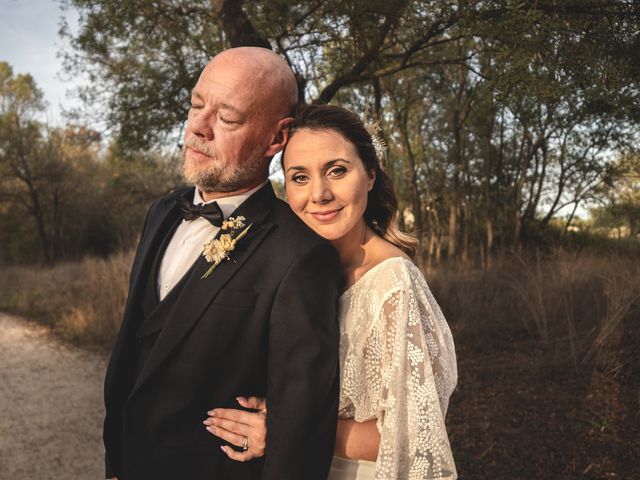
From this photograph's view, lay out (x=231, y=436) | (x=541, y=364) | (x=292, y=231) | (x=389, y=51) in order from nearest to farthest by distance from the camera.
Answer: (x=231, y=436)
(x=292, y=231)
(x=541, y=364)
(x=389, y=51)

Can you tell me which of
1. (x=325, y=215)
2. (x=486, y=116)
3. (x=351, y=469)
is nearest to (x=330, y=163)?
(x=325, y=215)

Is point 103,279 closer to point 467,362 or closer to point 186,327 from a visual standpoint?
point 467,362

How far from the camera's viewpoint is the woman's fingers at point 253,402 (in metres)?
1.66

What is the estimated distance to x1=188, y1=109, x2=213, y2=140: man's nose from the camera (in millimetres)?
1779

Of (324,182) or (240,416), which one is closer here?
(240,416)

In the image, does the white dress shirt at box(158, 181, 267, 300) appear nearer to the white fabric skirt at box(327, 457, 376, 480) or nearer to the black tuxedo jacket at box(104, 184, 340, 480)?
the black tuxedo jacket at box(104, 184, 340, 480)

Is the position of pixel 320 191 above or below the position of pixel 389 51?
below

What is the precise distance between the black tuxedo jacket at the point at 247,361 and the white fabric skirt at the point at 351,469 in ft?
1.08

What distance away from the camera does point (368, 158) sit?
204cm

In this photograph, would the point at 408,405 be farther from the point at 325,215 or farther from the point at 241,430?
the point at 325,215

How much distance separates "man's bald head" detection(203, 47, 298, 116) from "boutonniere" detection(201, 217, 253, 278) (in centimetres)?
48

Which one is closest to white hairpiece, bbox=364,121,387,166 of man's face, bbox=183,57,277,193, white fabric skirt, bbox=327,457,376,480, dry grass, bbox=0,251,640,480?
man's face, bbox=183,57,277,193

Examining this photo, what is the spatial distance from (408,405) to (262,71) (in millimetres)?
1310

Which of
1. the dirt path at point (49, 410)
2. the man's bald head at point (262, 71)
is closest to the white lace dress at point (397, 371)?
the man's bald head at point (262, 71)
